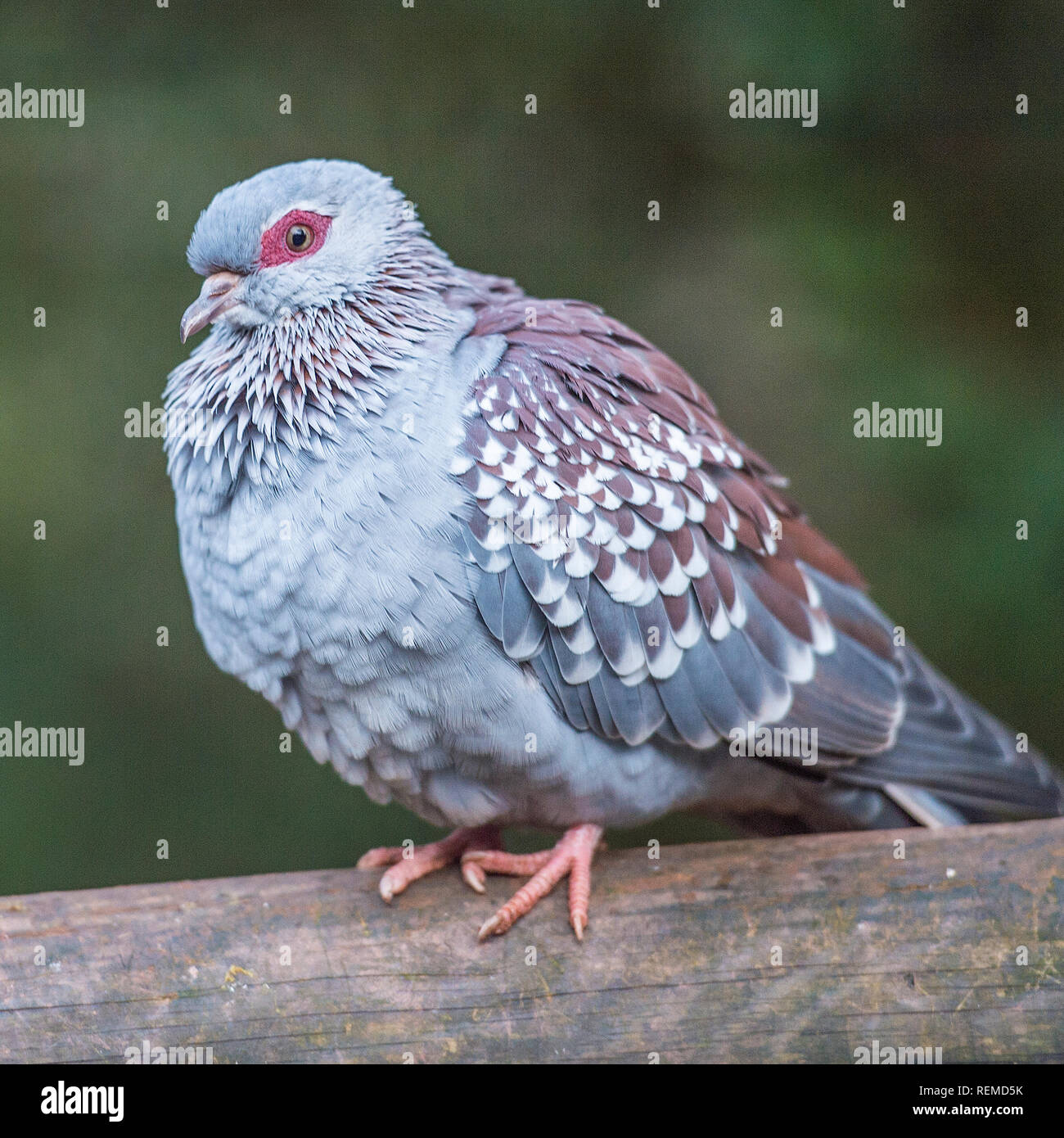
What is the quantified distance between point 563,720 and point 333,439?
2.67 feet

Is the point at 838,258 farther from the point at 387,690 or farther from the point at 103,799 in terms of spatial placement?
the point at 103,799

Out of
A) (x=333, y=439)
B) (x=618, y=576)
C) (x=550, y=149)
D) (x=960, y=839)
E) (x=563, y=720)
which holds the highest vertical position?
A: (x=550, y=149)

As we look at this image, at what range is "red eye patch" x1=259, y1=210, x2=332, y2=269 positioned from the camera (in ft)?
8.55

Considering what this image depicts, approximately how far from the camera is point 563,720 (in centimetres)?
271

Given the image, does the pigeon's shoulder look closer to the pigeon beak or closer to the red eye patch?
the red eye patch

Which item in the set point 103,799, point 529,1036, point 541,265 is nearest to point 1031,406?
point 541,265

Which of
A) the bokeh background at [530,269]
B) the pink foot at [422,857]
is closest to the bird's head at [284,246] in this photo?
the pink foot at [422,857]

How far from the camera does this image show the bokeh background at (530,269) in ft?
13.1

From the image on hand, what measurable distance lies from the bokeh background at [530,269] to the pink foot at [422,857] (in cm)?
133

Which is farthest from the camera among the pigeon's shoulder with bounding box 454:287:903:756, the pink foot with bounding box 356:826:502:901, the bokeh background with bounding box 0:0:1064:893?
the bokeh background with bounding box 0:0:1064:893

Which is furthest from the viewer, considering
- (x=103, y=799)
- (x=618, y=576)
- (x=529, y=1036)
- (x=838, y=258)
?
(x=103, y=799)

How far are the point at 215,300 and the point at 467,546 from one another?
80 cm

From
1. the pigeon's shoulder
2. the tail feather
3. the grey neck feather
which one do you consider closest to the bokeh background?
the tail feather

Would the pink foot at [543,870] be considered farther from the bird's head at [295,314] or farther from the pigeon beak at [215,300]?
the pigeon beak at [215,300]
